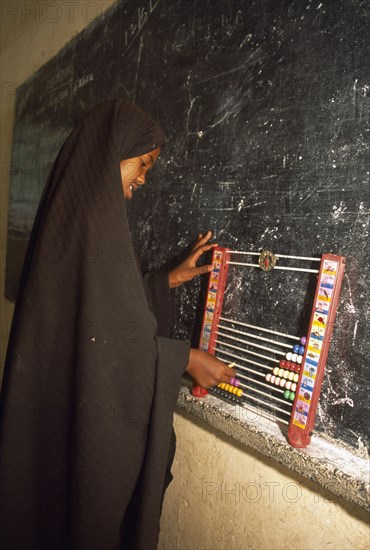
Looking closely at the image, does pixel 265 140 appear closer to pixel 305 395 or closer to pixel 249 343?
pixel 249 343

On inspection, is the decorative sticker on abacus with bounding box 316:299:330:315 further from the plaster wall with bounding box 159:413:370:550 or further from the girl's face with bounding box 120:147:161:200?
the girl's face with bounding box 120:147:161:200

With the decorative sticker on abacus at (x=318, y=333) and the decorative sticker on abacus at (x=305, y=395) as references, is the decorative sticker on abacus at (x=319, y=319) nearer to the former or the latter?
the decorative sticker on abacus at (x=318, y=333)

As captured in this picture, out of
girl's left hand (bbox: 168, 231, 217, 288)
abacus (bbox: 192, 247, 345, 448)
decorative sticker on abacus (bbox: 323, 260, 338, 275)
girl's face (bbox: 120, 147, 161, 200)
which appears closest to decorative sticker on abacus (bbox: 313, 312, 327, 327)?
abacus (bbox: 192, 247, 345, 448)

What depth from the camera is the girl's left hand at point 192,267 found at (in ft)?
4.58

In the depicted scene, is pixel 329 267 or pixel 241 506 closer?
pixel 329 267

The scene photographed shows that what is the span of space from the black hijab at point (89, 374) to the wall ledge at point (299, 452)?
0.87 ft

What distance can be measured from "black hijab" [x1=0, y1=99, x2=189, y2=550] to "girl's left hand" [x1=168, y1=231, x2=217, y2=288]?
0.37 metres

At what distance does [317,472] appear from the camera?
0.97 metres

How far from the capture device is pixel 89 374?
1.03 meters

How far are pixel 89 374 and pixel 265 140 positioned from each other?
957 millimetres

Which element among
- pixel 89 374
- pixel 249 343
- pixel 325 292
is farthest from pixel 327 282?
pixel 89 374

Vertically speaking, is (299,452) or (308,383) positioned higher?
(308,383)

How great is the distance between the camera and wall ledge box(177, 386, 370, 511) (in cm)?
92

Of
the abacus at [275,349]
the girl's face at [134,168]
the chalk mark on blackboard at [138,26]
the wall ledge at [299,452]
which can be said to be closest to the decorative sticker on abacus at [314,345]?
the abacus at [275,349]
